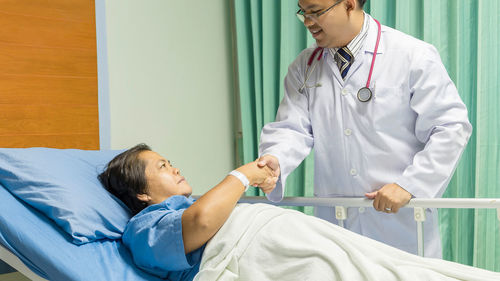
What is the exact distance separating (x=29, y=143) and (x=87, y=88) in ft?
1.21

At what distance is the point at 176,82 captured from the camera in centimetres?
283

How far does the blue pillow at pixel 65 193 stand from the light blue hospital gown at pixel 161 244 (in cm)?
9

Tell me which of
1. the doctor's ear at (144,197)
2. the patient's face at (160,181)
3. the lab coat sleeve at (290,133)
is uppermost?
the lab coat sleeve at (290,133)

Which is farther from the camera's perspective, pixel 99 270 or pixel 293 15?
pixel 293 15

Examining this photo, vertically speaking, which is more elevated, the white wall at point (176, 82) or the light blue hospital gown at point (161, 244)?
the white wall at point (176, 82)

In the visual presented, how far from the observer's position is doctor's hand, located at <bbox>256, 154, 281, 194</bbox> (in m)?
1.76

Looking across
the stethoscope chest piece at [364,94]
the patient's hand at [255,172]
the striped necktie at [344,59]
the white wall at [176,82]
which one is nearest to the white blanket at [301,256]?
the patient's hand at [255,172]

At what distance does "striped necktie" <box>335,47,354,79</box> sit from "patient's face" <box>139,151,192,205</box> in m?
0.68

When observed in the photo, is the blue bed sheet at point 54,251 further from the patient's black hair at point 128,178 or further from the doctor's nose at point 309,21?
the doctor's nose at point 309,21

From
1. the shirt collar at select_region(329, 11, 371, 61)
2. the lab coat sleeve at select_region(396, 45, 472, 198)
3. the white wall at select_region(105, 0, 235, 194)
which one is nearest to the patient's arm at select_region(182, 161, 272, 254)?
the lab coat sleeve at select_region(396, 45, 472, 198)

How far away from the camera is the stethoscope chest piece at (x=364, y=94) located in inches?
69.6

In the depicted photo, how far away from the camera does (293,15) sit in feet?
9.35

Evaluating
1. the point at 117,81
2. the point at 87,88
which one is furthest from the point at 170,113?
the point at 87,88

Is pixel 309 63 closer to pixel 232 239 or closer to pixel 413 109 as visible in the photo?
pixel 413 109
